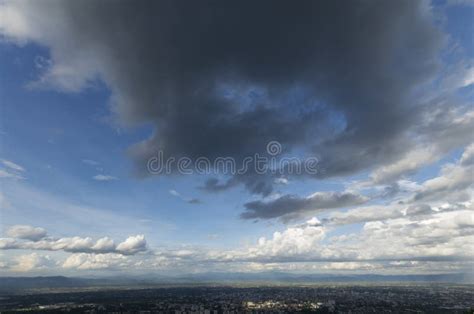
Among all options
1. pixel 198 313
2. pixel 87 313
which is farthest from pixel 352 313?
pixel 87 313

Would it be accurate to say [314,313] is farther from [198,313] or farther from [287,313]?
[198,313]

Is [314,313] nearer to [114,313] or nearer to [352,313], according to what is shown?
[352,313]

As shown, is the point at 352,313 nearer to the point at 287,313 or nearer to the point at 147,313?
the point at 287,313

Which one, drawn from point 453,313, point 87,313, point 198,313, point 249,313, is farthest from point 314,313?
point 87,313

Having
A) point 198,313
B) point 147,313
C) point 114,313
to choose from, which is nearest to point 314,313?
point 198,313

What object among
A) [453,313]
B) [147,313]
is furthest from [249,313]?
[453,313]
